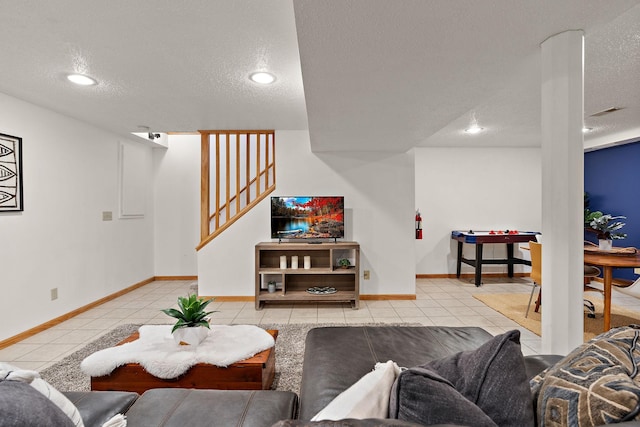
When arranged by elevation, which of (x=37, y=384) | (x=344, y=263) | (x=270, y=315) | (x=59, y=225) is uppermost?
(x=59, y=225)

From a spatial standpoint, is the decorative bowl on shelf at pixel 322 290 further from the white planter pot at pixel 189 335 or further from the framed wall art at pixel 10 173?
the framed wall art at pixel 10 173

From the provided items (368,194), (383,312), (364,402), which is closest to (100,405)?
(364,402)

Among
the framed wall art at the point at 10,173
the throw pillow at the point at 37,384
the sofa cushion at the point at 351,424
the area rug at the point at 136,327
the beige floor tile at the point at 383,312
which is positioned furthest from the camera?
the beige floor tile at the point at 383,312

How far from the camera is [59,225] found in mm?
3559

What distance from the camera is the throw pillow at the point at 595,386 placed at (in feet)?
2.14

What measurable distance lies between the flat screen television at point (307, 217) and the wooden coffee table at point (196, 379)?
239 centimetres

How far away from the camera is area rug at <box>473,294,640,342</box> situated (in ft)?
10.6

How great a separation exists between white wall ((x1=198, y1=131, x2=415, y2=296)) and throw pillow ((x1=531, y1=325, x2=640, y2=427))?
3421 millimetres

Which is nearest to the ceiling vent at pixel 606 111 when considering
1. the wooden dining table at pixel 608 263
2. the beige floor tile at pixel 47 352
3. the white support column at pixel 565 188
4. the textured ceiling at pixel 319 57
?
the textured ceiling at pixel 319 57

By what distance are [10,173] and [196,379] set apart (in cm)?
288

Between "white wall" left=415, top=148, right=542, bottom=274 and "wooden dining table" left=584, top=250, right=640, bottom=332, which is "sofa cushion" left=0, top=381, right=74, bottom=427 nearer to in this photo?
"wooden dining table" left=584, top=250, right=640, bottom=332

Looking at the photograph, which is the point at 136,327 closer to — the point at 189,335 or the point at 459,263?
the point at 189,335

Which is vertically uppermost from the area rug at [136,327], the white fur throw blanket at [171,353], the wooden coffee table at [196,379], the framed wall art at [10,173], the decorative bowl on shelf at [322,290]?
the framed wall art at [10,173]

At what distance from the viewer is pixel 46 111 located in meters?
3.39
